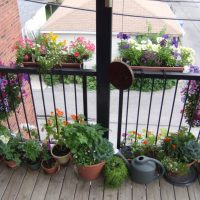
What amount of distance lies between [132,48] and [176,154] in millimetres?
922

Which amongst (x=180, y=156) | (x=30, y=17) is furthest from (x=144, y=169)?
(x=30, y=17)

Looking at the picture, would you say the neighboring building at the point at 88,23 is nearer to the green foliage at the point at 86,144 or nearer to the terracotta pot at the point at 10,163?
the terracotta pot at the point at 10,163

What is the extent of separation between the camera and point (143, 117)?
10227 millimetres

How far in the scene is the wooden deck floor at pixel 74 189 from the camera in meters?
1.91

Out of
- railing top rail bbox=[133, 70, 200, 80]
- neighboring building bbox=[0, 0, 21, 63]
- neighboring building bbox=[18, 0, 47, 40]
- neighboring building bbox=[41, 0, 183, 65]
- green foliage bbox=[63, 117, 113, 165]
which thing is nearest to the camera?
railing top rail bbox=[133, 70, 200, 80]

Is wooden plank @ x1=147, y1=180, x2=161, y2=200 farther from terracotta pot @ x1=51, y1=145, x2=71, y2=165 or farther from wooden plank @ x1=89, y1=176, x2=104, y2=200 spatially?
terracotta pot @ x1=51, y1=145, x2=71, y2=165

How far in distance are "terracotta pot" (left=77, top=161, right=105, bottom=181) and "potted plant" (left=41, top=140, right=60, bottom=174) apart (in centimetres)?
24

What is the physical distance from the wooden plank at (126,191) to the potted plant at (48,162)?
1.90 ft

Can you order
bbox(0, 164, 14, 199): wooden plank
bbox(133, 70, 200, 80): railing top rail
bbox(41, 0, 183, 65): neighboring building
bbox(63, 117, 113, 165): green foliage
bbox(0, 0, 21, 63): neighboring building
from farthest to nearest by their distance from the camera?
bbox(41, 0, 183, 65): neighboring building
bbox(0, 0, 21, 63): neighboring building
bbox(0, 164, 14, 199): wooden plank
bbox(63, 117, 113, 165): green foliage
bbox(133, 70, 200, 80): railing top rail

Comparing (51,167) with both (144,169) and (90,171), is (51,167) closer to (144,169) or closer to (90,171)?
(90,171)

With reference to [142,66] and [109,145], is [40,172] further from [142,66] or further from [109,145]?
[142,66]

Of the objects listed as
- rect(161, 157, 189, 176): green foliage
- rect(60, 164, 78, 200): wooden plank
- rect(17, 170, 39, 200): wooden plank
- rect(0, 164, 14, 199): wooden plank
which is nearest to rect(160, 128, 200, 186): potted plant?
rect(161, 157, 189, 176): green foliage

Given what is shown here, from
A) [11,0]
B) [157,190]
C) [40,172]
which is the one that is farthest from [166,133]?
[11,0]

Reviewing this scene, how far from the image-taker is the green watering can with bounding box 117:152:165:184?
1911 mm
